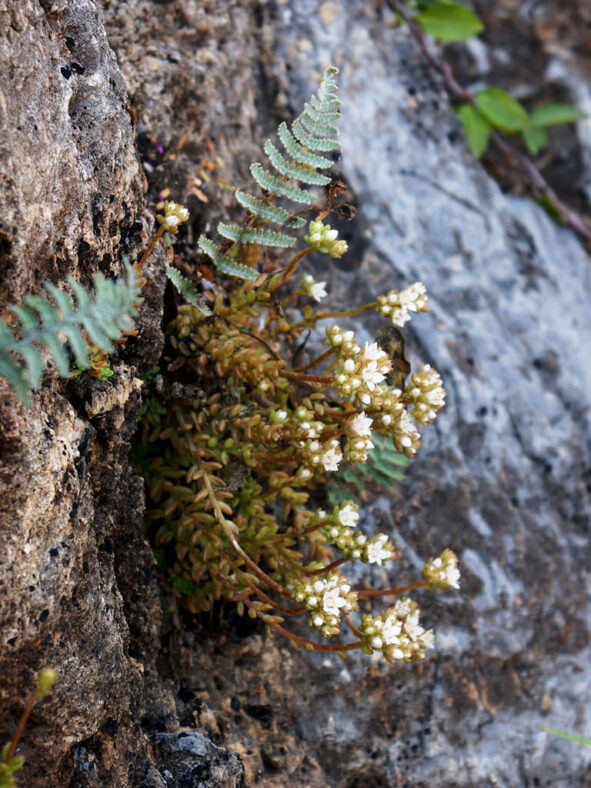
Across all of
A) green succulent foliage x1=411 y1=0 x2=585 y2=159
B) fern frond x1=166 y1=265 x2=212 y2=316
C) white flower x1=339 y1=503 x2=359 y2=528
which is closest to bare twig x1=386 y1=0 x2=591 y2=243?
green succulent foliage x1=411 y1=0 x2=585 y2=159

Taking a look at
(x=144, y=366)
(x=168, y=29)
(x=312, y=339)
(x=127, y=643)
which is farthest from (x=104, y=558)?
(x=168, y=29)

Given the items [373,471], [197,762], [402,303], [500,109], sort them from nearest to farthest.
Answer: [197,762] → [402,303] → [373,471] → [500,109]

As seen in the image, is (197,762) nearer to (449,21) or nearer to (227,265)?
(227,265)

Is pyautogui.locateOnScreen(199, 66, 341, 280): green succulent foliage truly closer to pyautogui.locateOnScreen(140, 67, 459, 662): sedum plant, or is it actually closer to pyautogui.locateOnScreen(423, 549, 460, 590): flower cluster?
pyautogui.locateOnScreen(140, 67, 459, 662): sedum plant

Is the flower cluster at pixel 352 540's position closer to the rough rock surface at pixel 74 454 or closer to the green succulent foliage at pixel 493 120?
the rough rock surface at pixel 74 454

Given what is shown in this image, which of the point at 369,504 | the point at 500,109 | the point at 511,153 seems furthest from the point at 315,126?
the point at 511,153

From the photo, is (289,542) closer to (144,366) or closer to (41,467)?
(144,366)

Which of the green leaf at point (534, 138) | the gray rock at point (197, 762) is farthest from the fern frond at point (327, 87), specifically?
the green leaf at point (534, 138)
